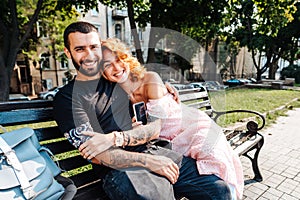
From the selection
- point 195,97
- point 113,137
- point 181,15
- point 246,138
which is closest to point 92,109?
point 113,137

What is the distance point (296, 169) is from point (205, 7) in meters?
6.53

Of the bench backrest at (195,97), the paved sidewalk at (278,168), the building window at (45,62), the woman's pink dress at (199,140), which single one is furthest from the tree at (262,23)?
the building window at (45,62)

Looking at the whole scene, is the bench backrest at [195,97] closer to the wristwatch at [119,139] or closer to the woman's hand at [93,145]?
the wristwatch at [119,139]

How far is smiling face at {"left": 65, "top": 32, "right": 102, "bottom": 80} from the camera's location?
5.61 feet

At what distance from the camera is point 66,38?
1.74m

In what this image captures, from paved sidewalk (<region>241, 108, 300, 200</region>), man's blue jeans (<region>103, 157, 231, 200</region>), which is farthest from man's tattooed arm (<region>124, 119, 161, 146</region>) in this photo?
paved sidewalk (<region>241, 108, 300, 200</region>)

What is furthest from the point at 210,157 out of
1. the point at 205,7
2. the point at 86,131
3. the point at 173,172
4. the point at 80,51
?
the point at 205,7

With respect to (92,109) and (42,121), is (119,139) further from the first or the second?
(42,121)

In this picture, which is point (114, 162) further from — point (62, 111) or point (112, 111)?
point (62, 111)

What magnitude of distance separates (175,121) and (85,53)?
0.97 m

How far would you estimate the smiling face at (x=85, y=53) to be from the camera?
5.61 ft

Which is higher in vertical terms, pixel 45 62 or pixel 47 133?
pixel 45 62

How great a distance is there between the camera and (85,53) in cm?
173

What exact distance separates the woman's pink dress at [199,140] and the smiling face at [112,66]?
1.19ft
